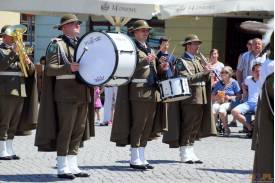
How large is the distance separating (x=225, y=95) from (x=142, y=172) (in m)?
5.23

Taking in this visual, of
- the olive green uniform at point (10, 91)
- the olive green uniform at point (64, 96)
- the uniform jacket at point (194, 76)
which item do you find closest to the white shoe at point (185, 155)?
the uniform jacket at point (194, 76)

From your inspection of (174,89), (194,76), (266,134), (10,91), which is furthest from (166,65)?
(266,134)

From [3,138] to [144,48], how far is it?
7.26 feet

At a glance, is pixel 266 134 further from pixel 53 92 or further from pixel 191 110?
pixel 191 110

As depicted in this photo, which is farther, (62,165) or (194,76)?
(194,76)

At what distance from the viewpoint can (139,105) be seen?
29.6 feet

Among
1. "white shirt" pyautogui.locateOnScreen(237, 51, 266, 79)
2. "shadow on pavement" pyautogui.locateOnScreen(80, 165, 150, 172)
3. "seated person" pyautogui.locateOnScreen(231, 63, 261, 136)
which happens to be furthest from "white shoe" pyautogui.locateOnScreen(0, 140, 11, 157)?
"white shirt" pyautogui.locateOnScreen(237, 51, 266, 79)

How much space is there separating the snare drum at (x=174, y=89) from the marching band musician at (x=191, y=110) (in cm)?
61

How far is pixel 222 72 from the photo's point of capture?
13836 millimetres

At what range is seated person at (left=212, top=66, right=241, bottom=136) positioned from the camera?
13617 mm

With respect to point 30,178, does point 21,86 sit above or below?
above

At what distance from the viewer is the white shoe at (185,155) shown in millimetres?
9664

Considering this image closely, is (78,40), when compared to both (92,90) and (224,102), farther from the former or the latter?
(224,102)

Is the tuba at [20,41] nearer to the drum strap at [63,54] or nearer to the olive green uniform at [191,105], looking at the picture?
the drum strap at [63,54]
